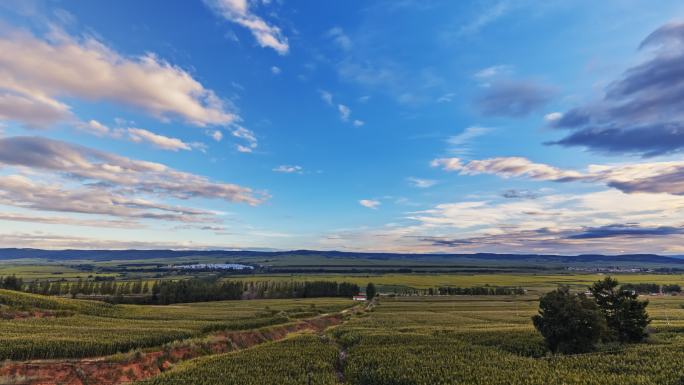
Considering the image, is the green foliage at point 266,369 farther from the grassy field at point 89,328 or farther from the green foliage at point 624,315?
the green foliage at point 624,315

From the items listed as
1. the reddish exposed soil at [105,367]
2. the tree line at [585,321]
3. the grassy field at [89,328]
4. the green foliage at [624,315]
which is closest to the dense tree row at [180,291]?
the grassy field at [89,328]

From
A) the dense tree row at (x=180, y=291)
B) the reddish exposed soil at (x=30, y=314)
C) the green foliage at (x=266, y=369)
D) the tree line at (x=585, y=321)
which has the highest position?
the tree line at (x=585, y=321)

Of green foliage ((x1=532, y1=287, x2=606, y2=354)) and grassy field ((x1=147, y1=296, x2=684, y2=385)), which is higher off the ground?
green foliage ((x1=532, y1=287, x2=606, y2=354))

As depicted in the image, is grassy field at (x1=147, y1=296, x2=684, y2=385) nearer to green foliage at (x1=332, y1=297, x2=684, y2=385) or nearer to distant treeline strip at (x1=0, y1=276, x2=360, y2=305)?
green foliage at (x1=332, y1=297, x2=684, y2=385)

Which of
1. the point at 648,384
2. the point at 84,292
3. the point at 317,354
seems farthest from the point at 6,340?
the point at 84,292

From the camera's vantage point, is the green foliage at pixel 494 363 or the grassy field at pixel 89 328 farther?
the grassy field at pixel 89 328

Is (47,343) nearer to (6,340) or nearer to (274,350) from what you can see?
(6,340)

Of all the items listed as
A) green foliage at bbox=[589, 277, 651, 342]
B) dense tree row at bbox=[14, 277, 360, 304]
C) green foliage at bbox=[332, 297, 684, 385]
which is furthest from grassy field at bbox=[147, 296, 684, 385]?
dense tree row at bbox=[14, 277, 360, 304]
